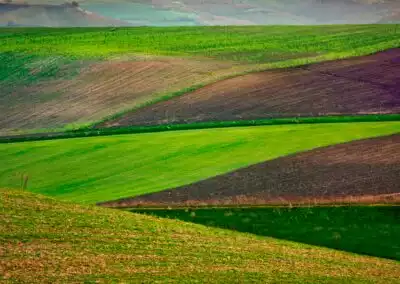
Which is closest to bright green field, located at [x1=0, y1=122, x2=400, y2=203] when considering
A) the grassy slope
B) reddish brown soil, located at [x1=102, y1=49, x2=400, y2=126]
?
reddish brown soil, located at [x1=102, y1=49, x2=400, y2=126]

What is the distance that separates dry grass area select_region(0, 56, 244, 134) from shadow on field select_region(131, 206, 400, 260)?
23892 mm

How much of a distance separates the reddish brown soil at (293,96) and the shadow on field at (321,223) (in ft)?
61.4

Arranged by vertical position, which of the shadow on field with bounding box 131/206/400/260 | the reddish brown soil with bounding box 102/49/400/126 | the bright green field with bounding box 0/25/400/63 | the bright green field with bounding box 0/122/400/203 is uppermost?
the bright green field with bounding box 0/25/400/63

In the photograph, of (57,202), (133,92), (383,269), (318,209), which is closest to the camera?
(383,269)

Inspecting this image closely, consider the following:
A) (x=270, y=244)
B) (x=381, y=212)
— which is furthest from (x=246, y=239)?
(x=381, y=212)

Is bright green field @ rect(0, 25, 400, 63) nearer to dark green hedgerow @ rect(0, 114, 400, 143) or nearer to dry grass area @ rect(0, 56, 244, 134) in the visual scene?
dry grass area @ rect(0, 56, 244, 134)

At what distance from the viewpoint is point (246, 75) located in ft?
217

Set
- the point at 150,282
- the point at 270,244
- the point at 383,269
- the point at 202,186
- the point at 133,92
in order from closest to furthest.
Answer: the point at 150,282 < the point at 383,269 < the point at 270,244 < the point at 202,186 < the point at 133,92

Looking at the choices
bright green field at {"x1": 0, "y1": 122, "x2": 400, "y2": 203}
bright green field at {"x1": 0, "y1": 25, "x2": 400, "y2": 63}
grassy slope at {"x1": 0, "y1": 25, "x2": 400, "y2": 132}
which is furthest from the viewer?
bright green field at {"x1": 0, "y1": 25, "x2": 400, "y2": 63}

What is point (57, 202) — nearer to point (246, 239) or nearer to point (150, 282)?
point (246, 239)

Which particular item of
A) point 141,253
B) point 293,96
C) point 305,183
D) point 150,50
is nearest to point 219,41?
point 150,50

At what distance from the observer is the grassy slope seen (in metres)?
63.2

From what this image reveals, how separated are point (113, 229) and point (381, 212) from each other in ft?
38.1

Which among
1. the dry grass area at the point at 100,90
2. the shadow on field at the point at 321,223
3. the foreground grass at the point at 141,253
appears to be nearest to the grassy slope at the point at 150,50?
the dry grass area at the point at 100,90
